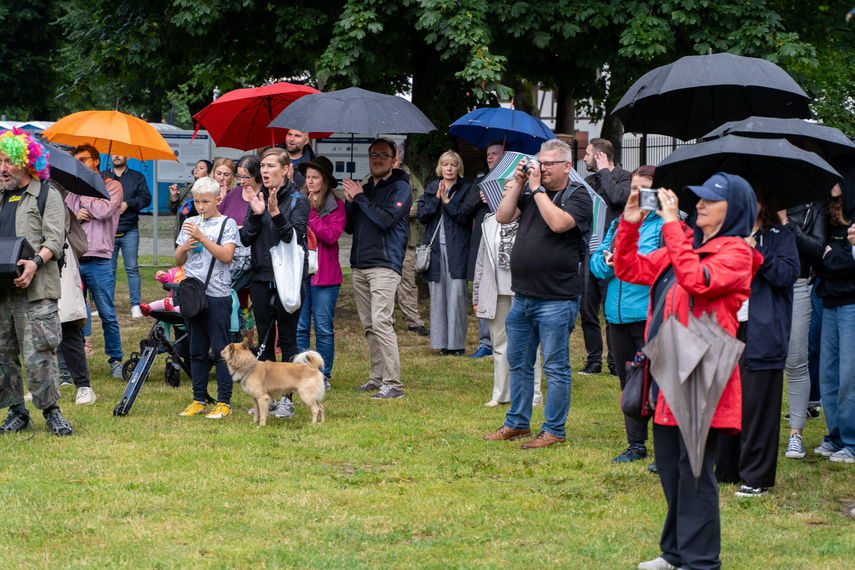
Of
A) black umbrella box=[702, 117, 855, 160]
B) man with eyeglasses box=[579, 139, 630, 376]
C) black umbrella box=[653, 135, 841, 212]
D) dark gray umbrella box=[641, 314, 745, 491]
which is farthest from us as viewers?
man with eyeglasses box=[579, 139, 630, 376]

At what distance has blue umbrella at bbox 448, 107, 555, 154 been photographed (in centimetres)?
987

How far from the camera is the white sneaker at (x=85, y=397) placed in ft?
26.9

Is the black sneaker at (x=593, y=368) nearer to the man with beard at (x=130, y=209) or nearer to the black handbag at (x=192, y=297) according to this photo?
the black handbag at (x=192, y=297)

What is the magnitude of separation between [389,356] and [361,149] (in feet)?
32.9

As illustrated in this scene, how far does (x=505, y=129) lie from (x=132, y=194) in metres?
4.68

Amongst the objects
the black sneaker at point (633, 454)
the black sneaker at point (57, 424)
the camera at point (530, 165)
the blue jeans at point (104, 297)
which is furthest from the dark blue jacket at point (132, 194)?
the black sneaker at point (633, 454)

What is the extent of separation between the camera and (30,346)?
679 centimetres

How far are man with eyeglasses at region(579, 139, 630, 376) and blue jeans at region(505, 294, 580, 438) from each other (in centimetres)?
236

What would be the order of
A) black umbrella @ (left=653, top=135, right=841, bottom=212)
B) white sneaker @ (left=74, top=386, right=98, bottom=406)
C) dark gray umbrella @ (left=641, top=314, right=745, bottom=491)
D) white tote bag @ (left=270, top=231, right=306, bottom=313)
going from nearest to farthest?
dark gray umbrella @ (left=641, top=314, right=745, bottom=491), black umbrella @ (left=653, top=135, right=841, bottom=212), white tote bag @ (left=270, top=231, right=306, bottom=313), white sneaker @ (left=74, top=386, right=98, bottom=406)

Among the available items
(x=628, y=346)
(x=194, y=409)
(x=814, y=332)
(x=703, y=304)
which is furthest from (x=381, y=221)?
(x=703, y=304)

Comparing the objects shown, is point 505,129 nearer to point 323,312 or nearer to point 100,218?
point 323,312

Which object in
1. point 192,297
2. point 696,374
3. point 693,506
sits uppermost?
point 192,297

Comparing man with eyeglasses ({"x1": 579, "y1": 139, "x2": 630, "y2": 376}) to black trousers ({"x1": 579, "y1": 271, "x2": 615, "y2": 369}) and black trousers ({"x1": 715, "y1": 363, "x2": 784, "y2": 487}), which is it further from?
black trousers ({"x1": 715, "y1": 363, "x2": 784, "y2": 487})

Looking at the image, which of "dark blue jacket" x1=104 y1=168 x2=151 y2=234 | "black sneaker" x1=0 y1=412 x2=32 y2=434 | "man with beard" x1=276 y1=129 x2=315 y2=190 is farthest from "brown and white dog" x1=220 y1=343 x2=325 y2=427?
"dark blue jacket" x1=104 y1=168 x2=151 y2=234
